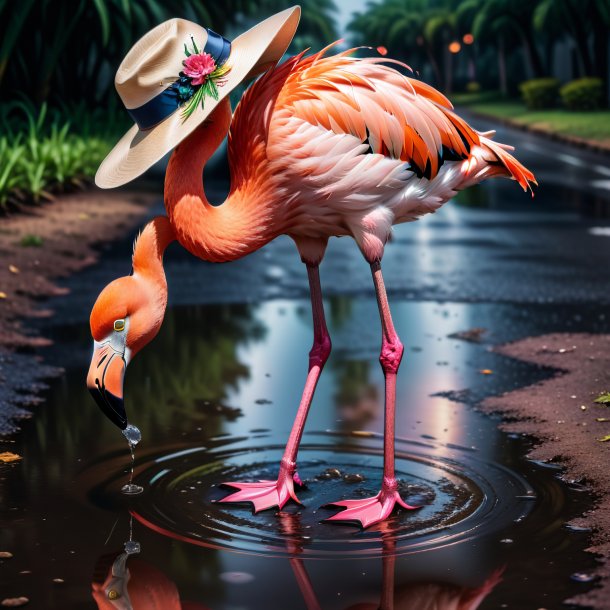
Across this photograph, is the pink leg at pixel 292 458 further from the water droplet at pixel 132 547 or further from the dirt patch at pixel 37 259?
the dirt patch at pixel 37 259

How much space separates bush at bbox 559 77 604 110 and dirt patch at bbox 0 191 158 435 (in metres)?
Answer: 21.1

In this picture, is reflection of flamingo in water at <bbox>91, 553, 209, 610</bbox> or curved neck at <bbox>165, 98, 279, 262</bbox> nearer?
reflection of flamingo in water at <bbox>91, 553, 209, 610</bbox>

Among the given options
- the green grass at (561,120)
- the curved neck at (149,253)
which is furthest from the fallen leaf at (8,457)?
the green grass at (561,120)

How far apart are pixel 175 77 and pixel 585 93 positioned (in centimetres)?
Answer: 3092

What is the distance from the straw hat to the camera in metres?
4.36

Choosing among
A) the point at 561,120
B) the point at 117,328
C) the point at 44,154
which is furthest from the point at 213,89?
the point at 561,120

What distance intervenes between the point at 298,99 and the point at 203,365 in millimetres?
2889

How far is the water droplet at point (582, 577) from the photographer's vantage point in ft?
12.6

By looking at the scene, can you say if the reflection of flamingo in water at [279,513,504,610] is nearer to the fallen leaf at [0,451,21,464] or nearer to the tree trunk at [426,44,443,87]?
the fallen leaf at [0,451,21,464]

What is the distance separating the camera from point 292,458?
4777 millimetres

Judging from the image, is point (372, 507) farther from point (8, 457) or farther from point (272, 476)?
point (8, 457)

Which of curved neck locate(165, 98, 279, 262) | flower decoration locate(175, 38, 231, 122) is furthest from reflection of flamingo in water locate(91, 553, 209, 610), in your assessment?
flower decoration locate(175, 38, 231, 122)

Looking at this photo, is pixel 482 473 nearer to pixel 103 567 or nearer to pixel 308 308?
pixel 103 567

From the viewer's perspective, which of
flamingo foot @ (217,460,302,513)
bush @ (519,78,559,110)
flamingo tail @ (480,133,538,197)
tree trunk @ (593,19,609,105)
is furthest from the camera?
bush @ (519,78,559,110)
